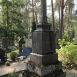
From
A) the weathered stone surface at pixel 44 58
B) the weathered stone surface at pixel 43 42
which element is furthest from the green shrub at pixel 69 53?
the weathered stone surface at pixel 43 42

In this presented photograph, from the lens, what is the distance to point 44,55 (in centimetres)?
342

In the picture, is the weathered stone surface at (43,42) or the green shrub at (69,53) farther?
the green shrub at (69,53)

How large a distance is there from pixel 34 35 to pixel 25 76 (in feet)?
5.49

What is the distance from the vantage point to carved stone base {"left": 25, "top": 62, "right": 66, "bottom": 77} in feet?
10.7

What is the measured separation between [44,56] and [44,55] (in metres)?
0.04

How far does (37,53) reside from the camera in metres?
3.60

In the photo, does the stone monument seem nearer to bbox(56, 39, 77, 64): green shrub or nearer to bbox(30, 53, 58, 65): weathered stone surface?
bbox(30, 53, 58, 65): weathered stone surface

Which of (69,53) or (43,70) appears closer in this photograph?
(43,70)

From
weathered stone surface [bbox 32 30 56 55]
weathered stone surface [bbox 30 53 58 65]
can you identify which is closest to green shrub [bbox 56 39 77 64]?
weathered stone surface [bbox 30 53 58 65]

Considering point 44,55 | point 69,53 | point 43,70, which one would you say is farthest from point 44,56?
point 69,53

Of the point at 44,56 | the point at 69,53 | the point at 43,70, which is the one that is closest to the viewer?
the point at 43,70

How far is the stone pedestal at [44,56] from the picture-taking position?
3.38 metres

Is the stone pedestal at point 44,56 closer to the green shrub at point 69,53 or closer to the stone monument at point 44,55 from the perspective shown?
the stone monument at point 44,55

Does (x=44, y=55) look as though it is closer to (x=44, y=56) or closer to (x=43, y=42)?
(x=44, y=56)
